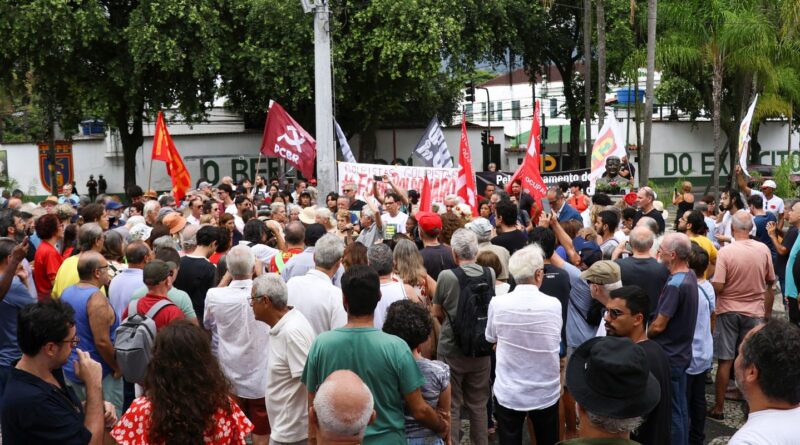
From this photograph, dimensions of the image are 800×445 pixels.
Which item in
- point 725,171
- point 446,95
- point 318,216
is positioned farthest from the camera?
point 725,171

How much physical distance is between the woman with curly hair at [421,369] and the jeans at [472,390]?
59.3 inches

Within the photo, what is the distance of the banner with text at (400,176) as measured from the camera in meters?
13.5

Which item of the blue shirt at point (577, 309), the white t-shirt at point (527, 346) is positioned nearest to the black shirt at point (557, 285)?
the blue shirt at point (577, 309)

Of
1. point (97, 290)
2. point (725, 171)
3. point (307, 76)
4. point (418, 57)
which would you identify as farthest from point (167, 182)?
point (97, 290)

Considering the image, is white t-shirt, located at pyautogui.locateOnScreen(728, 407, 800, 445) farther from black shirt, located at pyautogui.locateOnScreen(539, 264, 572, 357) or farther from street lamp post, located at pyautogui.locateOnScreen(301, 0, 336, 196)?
street lamp post, located at pyautogui.locateOnScreen(301, 0, 336, 196)

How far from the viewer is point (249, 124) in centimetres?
3612

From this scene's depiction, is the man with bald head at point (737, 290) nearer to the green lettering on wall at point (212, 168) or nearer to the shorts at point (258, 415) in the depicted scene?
the shorts at point (258, 415)

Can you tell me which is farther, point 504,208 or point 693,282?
point 504,208

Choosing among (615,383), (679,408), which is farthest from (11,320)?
(679,408)

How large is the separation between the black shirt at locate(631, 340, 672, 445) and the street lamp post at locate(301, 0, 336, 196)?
10.6 m

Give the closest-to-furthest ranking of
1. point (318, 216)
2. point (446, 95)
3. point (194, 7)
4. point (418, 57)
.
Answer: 1. point (318, 216)
2. point (194, 7)
3. point (418, 57)
4. point (446, 95)

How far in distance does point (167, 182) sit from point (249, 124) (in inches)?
175

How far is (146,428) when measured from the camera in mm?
3557

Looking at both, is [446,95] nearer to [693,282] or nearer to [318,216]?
[318,216]
